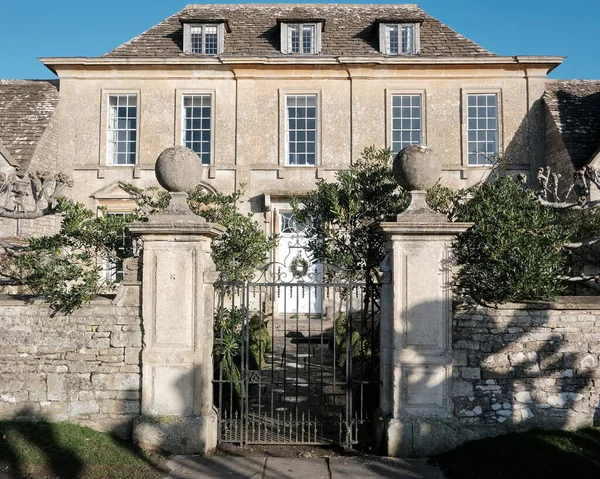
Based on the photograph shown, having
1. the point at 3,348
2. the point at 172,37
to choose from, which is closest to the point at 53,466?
the point at 3,348

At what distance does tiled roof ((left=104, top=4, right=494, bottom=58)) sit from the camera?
16750mm

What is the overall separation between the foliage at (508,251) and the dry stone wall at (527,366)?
0.27 meters

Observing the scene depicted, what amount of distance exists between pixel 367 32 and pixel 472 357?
13490 millimetres

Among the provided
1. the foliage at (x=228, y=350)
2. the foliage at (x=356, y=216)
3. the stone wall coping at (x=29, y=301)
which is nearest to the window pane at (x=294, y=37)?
the foliage at (x=356, y=216)

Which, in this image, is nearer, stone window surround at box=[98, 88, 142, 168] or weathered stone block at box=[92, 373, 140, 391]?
weathered stone block at box=[92, 373, 140, 391]

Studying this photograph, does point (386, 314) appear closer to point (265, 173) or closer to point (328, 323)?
point (328, 323)

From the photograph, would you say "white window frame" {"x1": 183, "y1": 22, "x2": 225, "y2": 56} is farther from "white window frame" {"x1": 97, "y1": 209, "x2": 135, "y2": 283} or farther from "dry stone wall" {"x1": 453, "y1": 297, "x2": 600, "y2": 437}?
"dry stone wall" {"x1": 453, "y1": 297, "x2": 600, "y2": 437}

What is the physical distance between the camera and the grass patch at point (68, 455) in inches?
219

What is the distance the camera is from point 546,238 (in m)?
6.58

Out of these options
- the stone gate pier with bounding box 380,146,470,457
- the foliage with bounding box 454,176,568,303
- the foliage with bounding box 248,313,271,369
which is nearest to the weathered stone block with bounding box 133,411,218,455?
the stone gate pier with bounding box 380,146,470,457

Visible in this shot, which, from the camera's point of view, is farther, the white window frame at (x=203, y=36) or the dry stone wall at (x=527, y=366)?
the white window frame at (x=203, y=36)

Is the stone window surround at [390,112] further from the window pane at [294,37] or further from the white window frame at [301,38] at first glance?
the window pane at [294,37]

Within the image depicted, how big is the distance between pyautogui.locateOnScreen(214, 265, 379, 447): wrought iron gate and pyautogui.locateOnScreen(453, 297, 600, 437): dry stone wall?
3.61 ft

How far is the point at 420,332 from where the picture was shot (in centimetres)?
626
